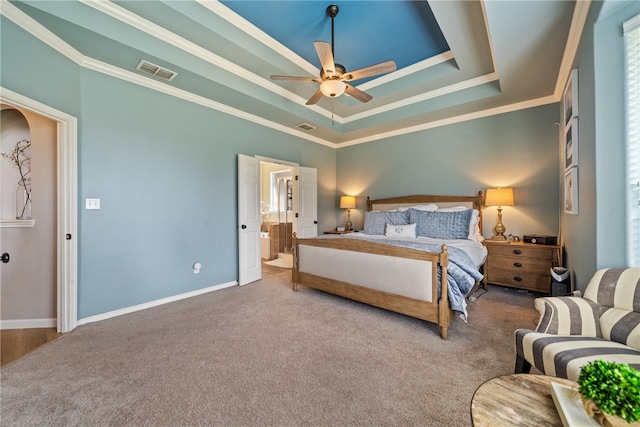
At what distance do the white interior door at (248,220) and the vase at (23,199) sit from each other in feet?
7.50

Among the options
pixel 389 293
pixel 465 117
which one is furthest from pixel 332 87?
pixel 465 117

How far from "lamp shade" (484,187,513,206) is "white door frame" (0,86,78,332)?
Result: 514 centimetres

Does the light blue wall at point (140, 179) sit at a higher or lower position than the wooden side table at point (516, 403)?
higher

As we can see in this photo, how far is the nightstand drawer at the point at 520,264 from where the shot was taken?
3.18 meters

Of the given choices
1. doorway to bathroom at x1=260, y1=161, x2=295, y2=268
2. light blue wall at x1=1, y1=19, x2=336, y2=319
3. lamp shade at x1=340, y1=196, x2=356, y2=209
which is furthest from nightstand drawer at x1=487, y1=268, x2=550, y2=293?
light blue wall at x1=1, y1=19, x2=336, y2=319

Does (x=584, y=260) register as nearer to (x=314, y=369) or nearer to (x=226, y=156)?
(x=314, y=369)

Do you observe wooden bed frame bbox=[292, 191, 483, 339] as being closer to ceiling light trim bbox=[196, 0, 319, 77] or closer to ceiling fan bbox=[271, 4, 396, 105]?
ceiling fan bbox=[271, 4, 396, 105]

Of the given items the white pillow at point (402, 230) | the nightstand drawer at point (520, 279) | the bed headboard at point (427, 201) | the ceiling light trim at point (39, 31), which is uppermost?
the ceiling light trim at point (39, 31)

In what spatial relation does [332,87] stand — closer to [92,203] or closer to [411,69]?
[411,69]

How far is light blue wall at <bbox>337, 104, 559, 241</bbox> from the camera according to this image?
3564 millimetres

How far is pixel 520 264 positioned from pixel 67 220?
208 inches

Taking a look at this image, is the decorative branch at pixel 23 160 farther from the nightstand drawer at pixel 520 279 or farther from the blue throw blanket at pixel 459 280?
the nightstand drawer at pixel 520 279

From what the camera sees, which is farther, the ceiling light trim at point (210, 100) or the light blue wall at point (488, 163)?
the light blue wall at point (488, 163)

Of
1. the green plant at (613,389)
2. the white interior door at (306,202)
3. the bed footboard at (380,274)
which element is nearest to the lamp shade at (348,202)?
the white interior door at (306,202)
